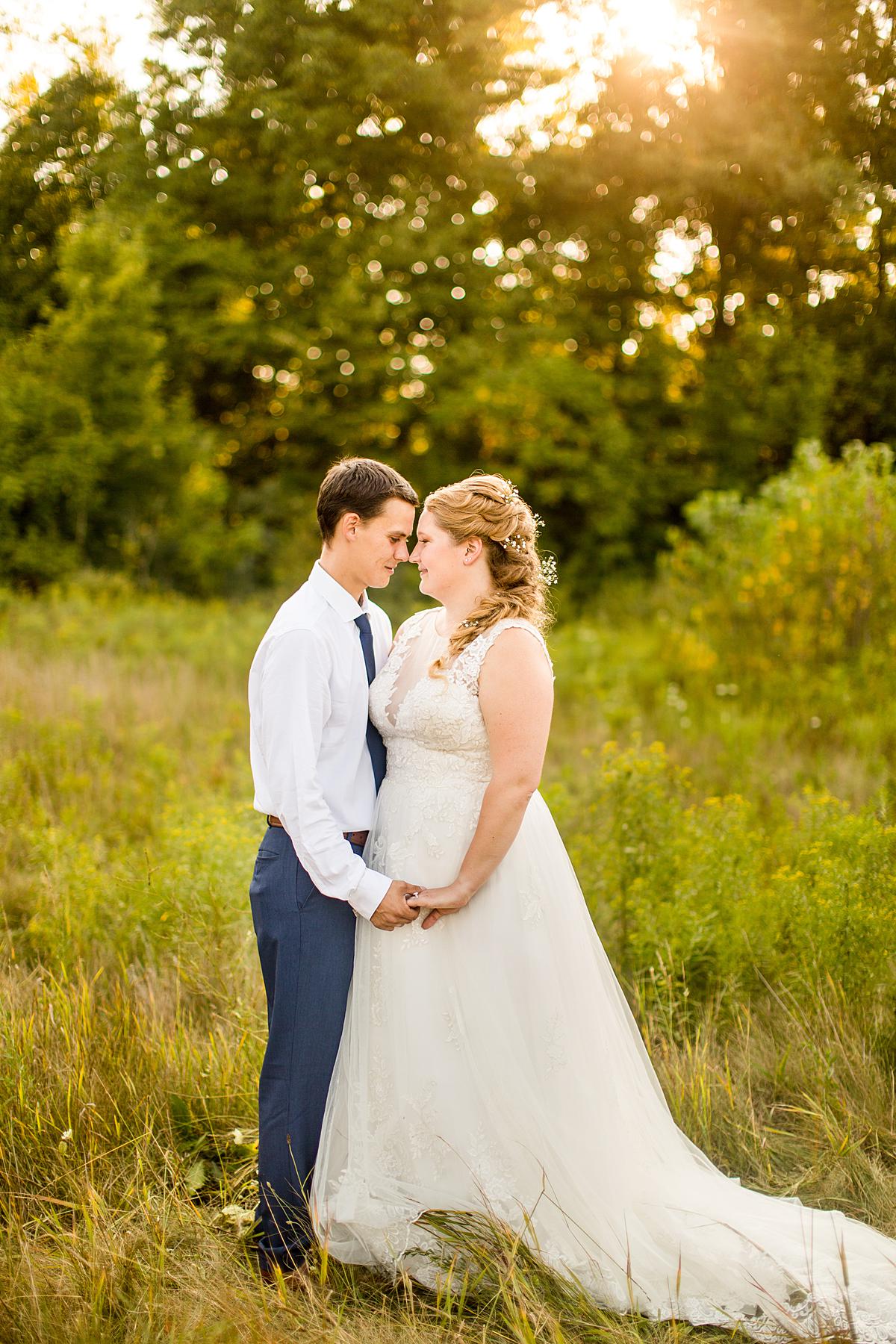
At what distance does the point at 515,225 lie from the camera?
1738 centimetres

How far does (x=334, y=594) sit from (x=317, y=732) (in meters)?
0.40

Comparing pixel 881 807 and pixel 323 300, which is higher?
pixel 323 300

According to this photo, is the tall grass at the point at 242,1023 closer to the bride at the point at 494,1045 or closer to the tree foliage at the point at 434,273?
the bride at the point at 494,1045

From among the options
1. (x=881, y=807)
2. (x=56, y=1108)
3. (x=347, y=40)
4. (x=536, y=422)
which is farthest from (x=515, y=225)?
(x=56, y=1108)

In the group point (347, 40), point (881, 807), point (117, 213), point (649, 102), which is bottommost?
point (881, 807)

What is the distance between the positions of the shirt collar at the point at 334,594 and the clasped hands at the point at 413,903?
74cm

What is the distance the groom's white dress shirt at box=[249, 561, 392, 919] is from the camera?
263 centimetres

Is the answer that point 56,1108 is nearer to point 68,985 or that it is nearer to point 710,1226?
point 68,985

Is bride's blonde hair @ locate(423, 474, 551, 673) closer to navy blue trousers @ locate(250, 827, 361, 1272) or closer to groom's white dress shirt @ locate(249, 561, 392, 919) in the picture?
groom's white dress shirt @ locate(249, 561, 392, 919)

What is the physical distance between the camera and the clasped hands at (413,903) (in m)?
2.69

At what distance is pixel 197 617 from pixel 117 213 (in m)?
4.36

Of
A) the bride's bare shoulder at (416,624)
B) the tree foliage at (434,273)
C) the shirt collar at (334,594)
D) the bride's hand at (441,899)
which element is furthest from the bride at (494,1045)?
the tree foliage at (434,273)

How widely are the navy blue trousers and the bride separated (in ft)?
0.19

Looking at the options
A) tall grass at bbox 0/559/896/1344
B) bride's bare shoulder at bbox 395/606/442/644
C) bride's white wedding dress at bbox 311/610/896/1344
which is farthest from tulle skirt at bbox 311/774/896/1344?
bride's bare shoulder at bbox 395/606/442/644
